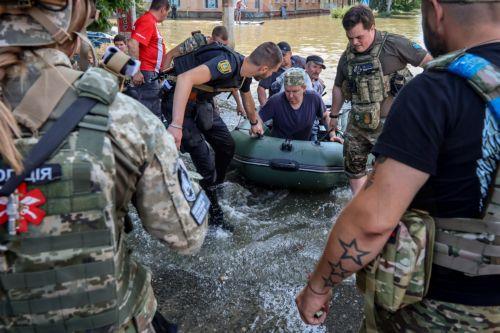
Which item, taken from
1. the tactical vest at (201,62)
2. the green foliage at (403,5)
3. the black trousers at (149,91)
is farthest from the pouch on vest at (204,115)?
the green foliage at (403,5)

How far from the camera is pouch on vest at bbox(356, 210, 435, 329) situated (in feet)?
4.05

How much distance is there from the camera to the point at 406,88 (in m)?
1.19

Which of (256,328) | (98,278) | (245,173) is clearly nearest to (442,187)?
(98,278)

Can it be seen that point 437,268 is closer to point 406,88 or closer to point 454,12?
point 406,88

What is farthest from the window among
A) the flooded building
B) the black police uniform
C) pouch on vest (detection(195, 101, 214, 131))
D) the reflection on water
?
pouch on vest (detection(195, 101, 214, 131))

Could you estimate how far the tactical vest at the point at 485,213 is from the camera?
1102 millimetres

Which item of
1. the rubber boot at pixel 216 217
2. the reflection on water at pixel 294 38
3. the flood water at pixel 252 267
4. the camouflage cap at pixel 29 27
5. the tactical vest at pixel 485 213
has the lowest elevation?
the flood water at pixel 252 267

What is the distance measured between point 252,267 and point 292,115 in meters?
2.10

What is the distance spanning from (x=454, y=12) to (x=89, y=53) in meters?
1.07

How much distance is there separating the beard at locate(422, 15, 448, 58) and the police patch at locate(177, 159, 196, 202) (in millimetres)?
819

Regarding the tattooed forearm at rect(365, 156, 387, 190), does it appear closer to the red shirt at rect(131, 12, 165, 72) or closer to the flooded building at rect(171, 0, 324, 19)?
the red shirt at rect(131, 12, 165, 72)

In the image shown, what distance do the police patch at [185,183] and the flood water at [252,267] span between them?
63.9 inches

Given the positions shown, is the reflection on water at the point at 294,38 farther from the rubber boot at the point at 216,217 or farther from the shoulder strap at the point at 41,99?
the shoulder strap at the point at 41,99

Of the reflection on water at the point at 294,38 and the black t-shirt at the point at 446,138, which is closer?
the black t-shirt at the point at 446,138
